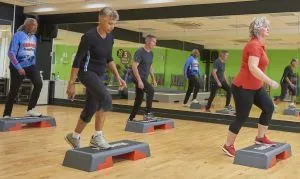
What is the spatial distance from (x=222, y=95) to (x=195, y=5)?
74.5 inches

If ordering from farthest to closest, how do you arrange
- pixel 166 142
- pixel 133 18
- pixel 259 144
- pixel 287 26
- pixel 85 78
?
pixel 133 18 → pixel 287 26 → pixel 166 142 → pixel 259 144 → pixel 85 78

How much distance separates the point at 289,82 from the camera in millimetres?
7152

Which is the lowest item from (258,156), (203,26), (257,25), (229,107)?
(258,156)

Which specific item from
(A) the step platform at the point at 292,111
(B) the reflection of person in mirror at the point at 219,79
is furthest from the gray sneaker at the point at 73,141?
(A) the step platform at the point at 292,111

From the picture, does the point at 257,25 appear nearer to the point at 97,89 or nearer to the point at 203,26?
the point at 97,89

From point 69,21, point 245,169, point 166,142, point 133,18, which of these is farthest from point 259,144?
point 69,21

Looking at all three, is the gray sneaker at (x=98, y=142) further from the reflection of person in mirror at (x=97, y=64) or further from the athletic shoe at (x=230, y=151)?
the athletic shoe at (x=230, y=151)

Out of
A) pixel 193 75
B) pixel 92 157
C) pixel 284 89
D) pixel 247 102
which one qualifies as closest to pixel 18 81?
pixel 92 157

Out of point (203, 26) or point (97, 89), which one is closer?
point (97, 89)

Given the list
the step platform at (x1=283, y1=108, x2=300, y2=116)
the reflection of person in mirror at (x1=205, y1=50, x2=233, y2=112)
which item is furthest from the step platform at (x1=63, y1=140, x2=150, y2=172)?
the step platform at (x1=283, y1=108, x2=300, y2=116)

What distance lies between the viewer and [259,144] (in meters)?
3.96

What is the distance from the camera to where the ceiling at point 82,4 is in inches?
293

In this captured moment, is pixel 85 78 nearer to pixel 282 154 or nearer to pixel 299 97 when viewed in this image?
pixel 282 154

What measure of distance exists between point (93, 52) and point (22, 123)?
232 cm
